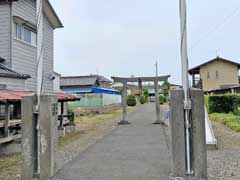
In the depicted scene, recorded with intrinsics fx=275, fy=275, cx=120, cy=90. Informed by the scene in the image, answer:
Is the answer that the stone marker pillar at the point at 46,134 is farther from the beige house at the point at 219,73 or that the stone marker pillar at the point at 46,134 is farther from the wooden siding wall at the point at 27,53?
the beige house at the point at 219,73

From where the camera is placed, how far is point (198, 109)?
5207 mm

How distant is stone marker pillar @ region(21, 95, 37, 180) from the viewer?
17.3ft

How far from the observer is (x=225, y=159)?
6.77 m

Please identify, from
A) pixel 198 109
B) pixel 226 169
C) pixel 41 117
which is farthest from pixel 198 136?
pixel 41 117

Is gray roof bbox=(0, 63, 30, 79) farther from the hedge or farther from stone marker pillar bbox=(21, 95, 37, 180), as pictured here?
the hedge

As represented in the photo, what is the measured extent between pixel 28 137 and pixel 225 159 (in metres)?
4.67

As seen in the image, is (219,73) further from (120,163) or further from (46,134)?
(46,134)

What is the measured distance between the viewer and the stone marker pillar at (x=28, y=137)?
5273 mm

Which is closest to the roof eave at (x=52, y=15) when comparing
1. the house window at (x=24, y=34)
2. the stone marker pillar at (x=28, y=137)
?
the house window at (x=24, y=34)

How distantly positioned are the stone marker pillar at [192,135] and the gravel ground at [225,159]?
379 millimetres

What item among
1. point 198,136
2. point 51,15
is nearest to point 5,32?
point 51,15

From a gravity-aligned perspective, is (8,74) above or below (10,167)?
above

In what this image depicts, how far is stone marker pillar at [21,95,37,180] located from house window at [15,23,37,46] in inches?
334

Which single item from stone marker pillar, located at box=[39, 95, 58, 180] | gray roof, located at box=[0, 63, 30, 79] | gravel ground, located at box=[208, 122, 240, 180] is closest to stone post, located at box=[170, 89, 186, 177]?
gravel ground, located at box=[208, 122, 240, 180]
